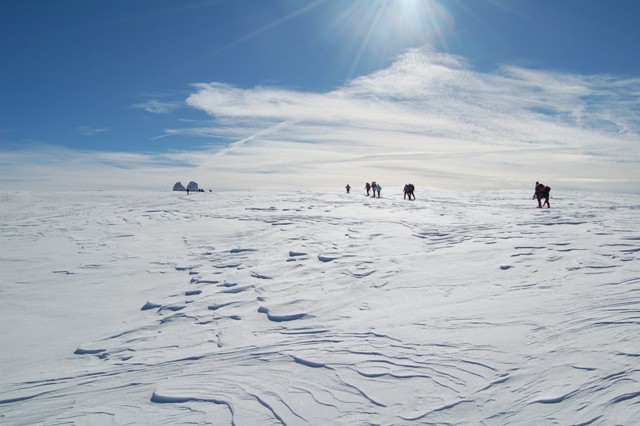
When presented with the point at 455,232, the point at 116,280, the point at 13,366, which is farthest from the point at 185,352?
the point at 455,232

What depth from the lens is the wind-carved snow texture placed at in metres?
3.17

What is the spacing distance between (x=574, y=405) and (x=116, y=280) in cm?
841

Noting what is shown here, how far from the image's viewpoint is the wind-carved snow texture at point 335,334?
3.17 meters

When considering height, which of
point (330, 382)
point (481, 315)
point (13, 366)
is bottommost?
point (13, 366)

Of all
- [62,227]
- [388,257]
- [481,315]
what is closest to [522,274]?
[481,315]

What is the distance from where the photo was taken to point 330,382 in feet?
11.7

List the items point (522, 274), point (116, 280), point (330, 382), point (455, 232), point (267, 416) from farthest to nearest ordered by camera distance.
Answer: point (455, 232) < point (116, 280) < point (522, 274) < point (330, 382) < point (267, 416)

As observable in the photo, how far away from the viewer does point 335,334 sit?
4641 millimetres

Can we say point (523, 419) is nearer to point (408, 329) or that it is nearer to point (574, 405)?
point (574, 405)

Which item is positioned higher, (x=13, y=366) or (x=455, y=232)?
(x=455, y=232)

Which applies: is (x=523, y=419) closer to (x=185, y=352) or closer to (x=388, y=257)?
(x=185, y=352)

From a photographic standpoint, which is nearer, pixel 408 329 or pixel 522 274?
pixel 408 329

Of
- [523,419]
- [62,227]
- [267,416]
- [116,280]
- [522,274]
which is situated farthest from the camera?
[62,227]

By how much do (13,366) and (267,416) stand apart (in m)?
3.66
